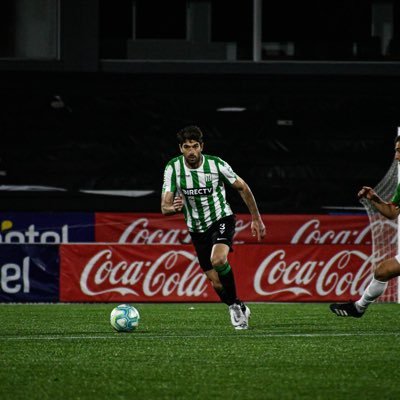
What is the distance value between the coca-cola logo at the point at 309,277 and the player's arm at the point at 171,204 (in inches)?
258

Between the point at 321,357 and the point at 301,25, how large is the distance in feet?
48.4

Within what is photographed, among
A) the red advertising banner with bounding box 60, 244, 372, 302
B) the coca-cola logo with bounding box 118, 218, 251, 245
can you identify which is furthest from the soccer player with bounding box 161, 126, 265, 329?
the coca-cola logo with bounding box 118, 218, 251, 245

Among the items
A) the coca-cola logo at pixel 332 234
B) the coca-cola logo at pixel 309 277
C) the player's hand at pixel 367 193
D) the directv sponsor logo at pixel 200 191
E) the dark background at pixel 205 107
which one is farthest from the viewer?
the dark background at pixel 205 107

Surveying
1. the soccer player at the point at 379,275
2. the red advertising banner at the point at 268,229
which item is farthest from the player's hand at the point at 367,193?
the red advertising banner at the point at 268,229

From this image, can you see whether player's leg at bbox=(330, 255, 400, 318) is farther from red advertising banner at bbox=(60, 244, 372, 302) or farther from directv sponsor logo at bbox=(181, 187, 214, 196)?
red advertising banner at bbox=(60, 244, 372, 302)

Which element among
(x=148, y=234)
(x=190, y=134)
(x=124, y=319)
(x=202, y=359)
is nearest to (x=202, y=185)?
(x=190, y=134)

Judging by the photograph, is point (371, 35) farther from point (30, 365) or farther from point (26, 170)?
point (30, 365)

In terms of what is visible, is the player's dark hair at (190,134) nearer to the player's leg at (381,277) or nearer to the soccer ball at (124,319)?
the soccer ball at (124,319)

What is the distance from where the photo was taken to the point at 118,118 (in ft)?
71.9

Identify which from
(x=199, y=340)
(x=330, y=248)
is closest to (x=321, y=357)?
(x=199, y=340)

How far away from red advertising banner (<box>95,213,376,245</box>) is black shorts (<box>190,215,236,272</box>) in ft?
22.5

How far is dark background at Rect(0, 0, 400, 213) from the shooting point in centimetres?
2169

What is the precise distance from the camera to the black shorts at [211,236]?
10961mm

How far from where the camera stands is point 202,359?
798 cm
